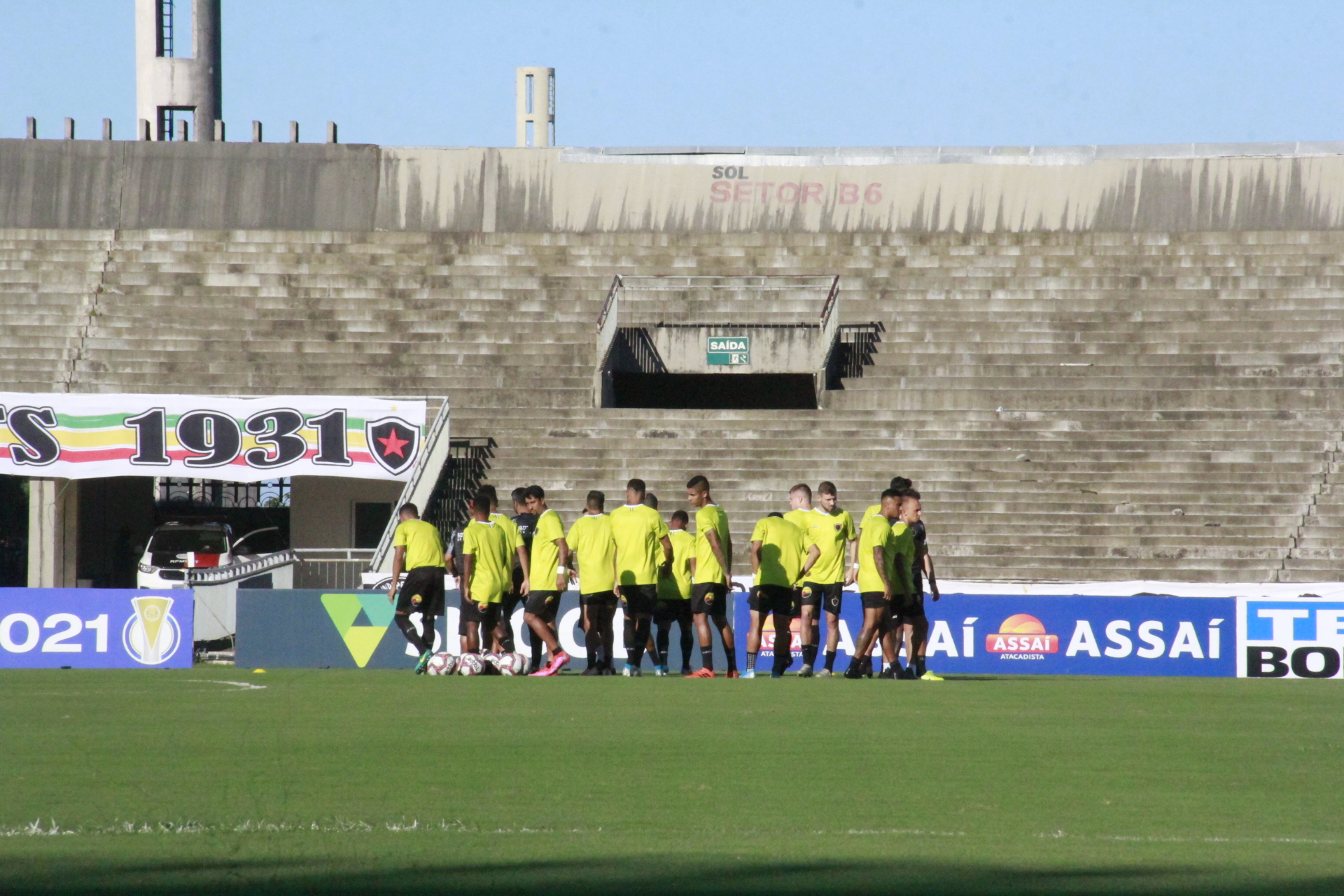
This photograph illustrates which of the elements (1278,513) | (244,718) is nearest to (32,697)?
(244,718)

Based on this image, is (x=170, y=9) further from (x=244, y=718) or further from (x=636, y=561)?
(x=244, y=718)

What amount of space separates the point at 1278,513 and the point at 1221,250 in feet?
27.3

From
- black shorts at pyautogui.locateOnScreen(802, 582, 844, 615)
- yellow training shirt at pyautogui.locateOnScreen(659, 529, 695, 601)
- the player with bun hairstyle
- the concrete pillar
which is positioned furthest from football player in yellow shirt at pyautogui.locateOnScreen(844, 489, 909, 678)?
the concrete pillar

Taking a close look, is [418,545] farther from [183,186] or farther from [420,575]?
[183,186]

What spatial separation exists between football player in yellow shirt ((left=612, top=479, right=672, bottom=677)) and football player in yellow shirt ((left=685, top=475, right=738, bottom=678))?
0.33 metres

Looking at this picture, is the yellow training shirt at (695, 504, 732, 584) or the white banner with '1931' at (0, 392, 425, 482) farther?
the white banner with '1931' at (0, 392, 425, 482)

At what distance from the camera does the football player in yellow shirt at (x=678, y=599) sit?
52.2ft

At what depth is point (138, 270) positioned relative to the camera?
108ft

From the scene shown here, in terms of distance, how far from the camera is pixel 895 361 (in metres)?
30.0

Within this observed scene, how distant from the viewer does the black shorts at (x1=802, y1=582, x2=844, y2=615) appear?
609 inches

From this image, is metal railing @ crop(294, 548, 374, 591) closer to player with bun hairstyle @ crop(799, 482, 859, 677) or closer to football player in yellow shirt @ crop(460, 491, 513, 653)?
football player in yellow shirt @ crop(460, 491, 513, 653)

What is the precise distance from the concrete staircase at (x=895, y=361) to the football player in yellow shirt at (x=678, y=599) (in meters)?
9.29

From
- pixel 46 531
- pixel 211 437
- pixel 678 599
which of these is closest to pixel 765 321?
pixel 211 437

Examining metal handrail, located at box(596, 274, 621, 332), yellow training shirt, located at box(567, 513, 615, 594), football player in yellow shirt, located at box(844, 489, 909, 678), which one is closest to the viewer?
football player in yellow shirt, located at box(844, 489, 909, 678)
